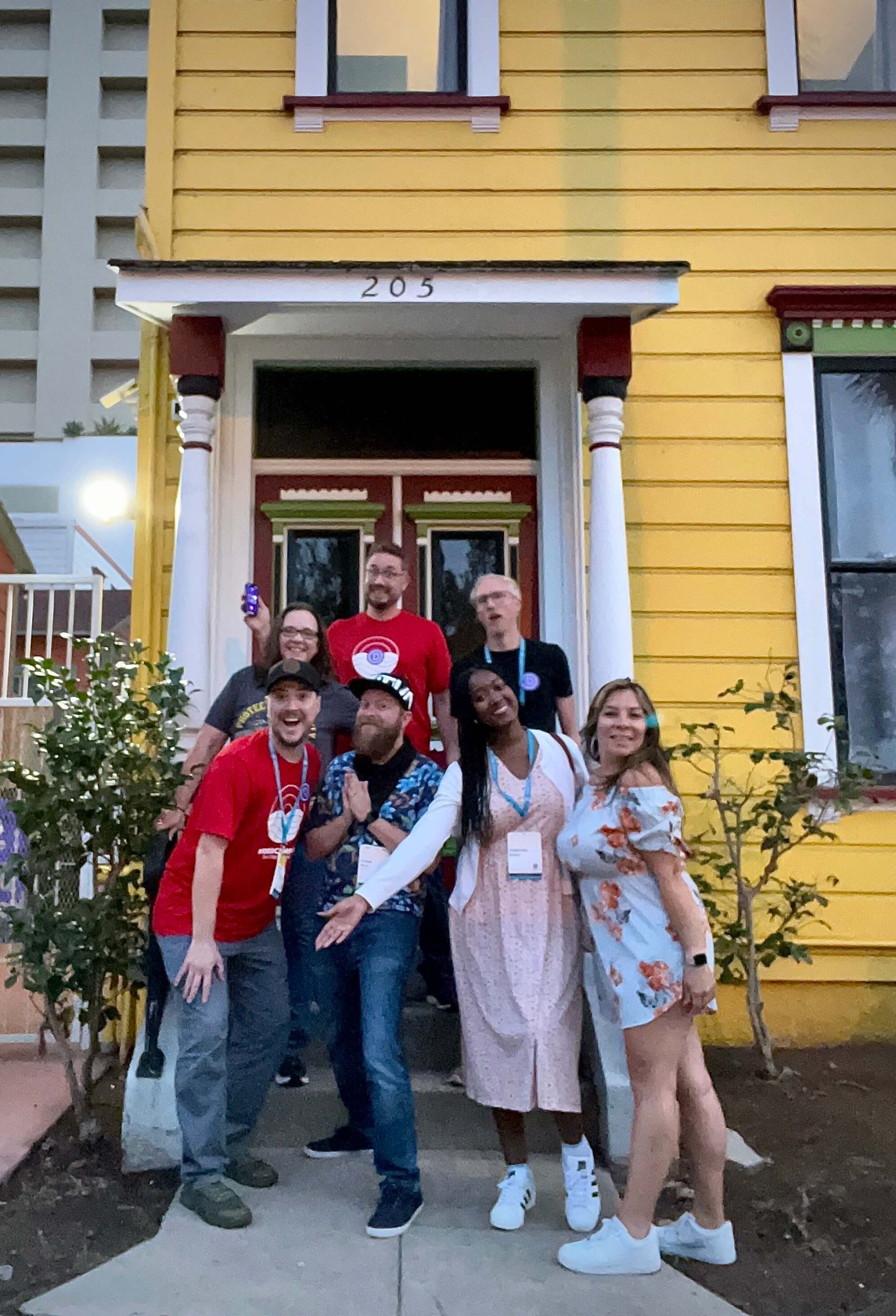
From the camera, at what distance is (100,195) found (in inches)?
1462

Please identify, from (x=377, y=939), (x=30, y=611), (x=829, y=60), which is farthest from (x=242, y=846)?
(x=829, y=60)

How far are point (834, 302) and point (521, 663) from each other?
10.7 ft

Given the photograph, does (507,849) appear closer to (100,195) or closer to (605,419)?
(605,419)

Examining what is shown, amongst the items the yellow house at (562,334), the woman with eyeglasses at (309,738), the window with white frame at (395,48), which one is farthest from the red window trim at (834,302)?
the woman with eyeglasses at (309,738)

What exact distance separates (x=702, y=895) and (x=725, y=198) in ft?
13.0

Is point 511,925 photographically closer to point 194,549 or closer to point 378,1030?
point 378,1030

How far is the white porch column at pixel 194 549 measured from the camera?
5109 mm

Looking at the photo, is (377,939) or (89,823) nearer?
(377,939)

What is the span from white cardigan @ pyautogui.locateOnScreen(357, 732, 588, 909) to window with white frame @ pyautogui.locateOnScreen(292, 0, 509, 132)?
4312 millimetres

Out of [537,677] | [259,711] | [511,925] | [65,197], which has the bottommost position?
[511,925]

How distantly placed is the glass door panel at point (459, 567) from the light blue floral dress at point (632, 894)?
3.02m

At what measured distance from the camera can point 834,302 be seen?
6.00 meters

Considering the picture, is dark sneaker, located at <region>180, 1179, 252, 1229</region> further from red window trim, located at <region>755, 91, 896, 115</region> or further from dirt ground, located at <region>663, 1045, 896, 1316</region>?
red window trim, located at <region>755, 91, 896, 115</region>

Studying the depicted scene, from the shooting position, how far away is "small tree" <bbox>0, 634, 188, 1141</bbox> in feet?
13.3
